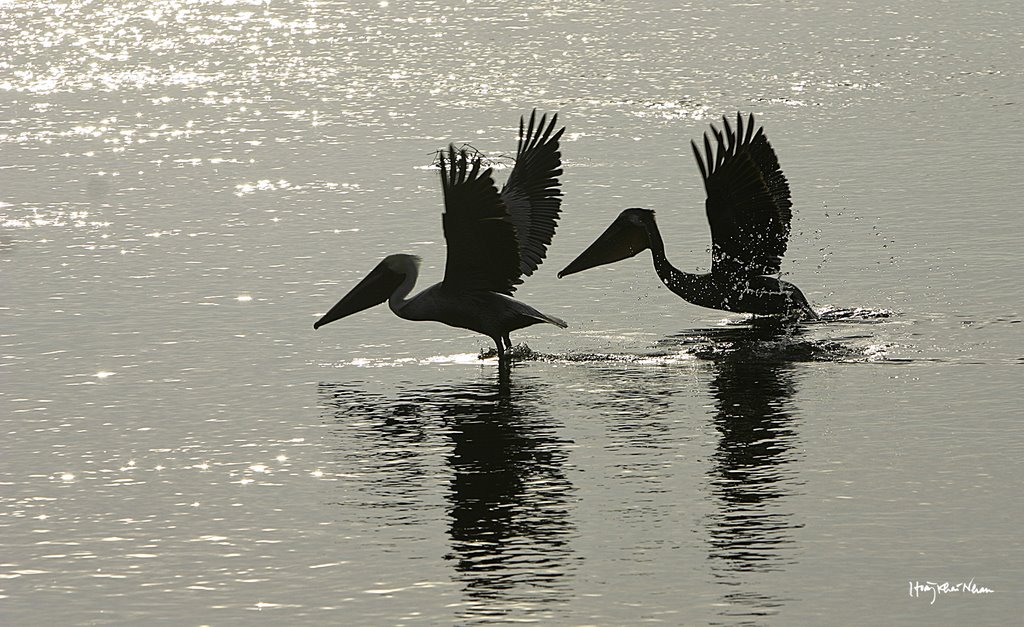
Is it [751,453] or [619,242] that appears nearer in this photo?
[751,453]

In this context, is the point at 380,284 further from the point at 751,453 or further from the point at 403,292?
the point at 751,453

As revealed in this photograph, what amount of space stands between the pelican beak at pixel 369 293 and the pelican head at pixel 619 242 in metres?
1.96

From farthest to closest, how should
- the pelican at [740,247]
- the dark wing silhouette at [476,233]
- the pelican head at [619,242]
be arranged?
1. the pelican head at [619,242]
2. the pelican at [740,247]
3. the dark wing silhouette at [476,233]

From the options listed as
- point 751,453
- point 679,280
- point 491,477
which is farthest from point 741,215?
point 491,477

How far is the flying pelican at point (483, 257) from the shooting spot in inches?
483

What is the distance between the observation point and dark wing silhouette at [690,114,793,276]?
14.4 m

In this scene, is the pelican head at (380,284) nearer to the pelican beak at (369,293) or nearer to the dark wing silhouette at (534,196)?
the pelican beak at (369,293)

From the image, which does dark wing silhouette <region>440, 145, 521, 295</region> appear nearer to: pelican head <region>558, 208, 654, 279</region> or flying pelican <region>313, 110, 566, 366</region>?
flying pelican <region>313, 110, 566, 366</region>

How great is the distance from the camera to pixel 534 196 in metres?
14.3
